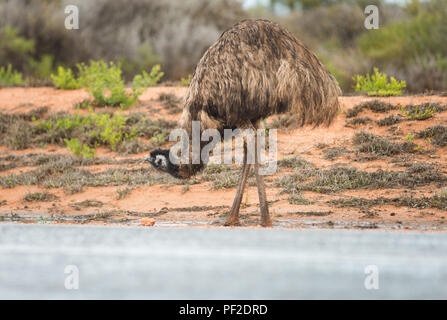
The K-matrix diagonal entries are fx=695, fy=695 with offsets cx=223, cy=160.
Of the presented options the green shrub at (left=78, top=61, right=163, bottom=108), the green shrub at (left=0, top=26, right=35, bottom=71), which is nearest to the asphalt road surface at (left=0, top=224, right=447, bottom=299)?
the green shrub at (left=78, top=61, right=163, bottom=108)

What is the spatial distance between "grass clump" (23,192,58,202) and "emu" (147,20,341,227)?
3.98 m

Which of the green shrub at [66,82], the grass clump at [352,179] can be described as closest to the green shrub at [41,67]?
the green shrub at [66,82]

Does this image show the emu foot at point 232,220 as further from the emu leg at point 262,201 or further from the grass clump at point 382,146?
the grass clump at point 382,146

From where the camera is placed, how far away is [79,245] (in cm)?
447

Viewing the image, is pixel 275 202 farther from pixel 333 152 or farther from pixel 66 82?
pixel 66 82

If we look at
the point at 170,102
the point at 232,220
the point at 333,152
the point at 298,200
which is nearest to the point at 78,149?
the point at 170,102

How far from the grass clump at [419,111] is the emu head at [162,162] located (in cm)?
615

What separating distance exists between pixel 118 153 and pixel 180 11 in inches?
466

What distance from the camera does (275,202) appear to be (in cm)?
930

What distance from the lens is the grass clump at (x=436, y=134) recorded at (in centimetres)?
1100

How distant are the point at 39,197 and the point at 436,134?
248 inches

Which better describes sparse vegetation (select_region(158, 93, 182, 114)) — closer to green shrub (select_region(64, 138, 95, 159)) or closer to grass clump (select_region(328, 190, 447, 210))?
green shrub (select_region(64, 138, 95, 159))

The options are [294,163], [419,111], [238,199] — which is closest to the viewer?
[238,199]

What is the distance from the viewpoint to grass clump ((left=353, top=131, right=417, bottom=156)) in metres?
10.9
